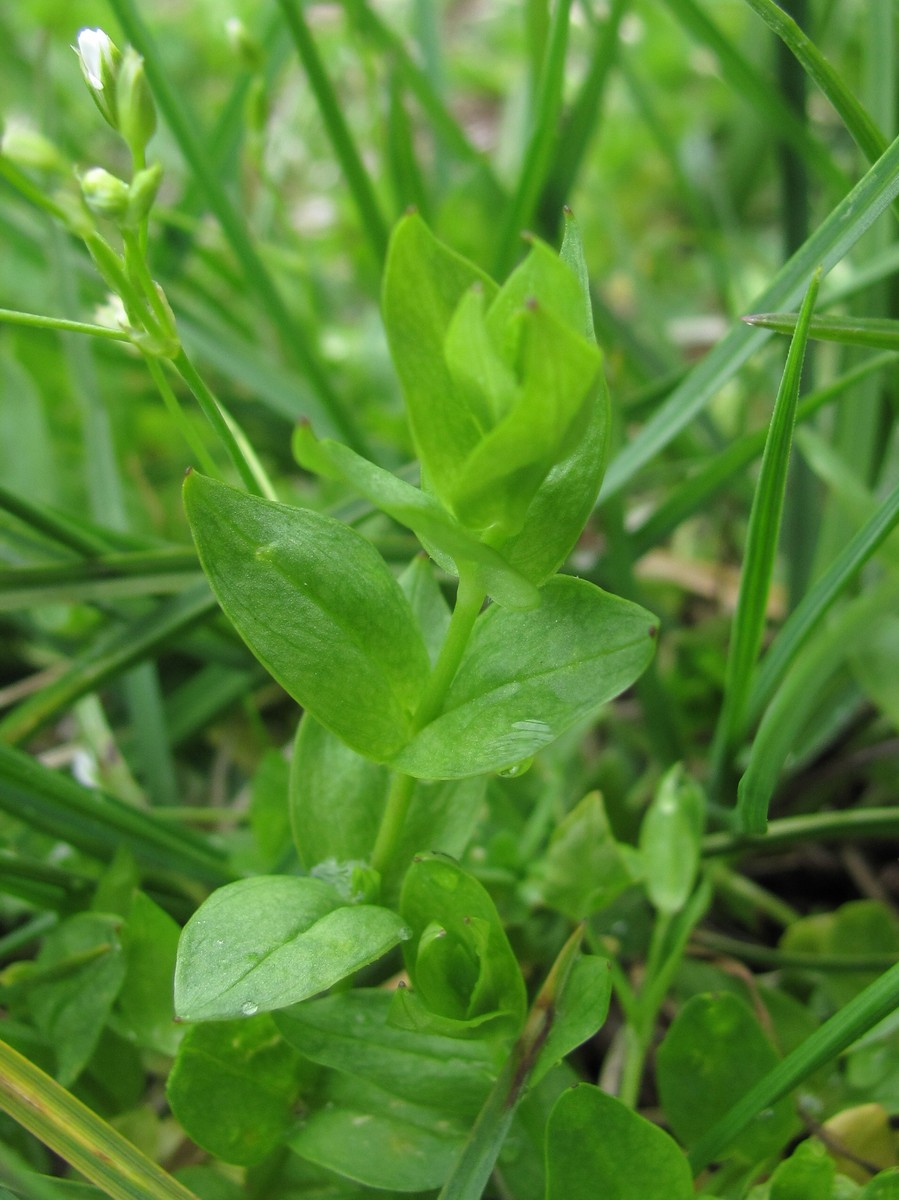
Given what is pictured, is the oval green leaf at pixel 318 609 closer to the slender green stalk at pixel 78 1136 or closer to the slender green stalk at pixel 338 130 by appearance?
the slender green stalk at pixel 78 1136

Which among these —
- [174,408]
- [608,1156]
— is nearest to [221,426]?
[174,408]

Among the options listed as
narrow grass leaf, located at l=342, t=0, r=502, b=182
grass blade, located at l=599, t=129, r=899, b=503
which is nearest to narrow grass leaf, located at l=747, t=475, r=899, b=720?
grass blade, located at l=599, t=129, r=899, b=503

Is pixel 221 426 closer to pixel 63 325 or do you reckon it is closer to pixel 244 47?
pixel 63 325

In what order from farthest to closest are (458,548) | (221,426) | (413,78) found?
(413,78)
(221,426)
(458,548)

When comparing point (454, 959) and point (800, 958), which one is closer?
point (454, 959)

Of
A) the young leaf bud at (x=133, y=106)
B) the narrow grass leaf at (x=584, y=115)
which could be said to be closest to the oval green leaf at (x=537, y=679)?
the young leaf bud at (x=133, y=106)

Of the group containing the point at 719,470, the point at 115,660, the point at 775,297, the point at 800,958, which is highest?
the point at 775,297

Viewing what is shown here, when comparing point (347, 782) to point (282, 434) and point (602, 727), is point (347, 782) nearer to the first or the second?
point (602, 727)
